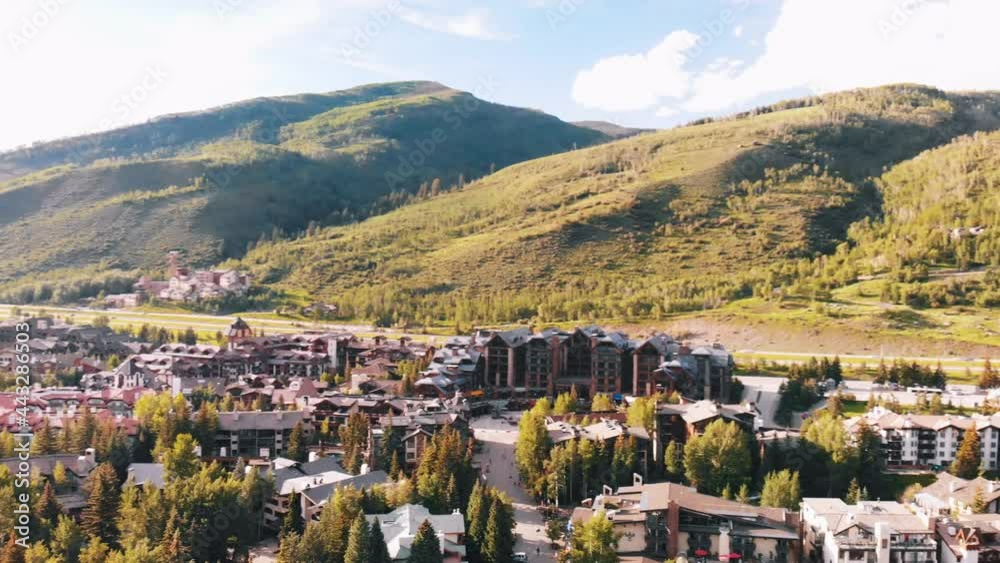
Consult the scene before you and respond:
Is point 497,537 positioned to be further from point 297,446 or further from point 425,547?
point 297,446

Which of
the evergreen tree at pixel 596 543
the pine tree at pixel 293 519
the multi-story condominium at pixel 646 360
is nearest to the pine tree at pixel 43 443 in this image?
the pine tree at pixel 293 519

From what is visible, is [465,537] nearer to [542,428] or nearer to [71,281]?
[542,428]

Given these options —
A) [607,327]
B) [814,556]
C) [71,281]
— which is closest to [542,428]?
[814,556]

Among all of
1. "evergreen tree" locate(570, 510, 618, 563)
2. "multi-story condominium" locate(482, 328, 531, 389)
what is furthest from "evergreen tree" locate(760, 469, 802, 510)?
"multi-story condominium" locate(482, 328, 531, 389)

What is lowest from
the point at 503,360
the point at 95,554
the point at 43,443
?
the point at 95,554

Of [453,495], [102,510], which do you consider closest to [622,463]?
[453,495]

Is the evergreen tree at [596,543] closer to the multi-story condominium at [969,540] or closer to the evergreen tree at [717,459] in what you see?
the evergreen tree at [717,459]
